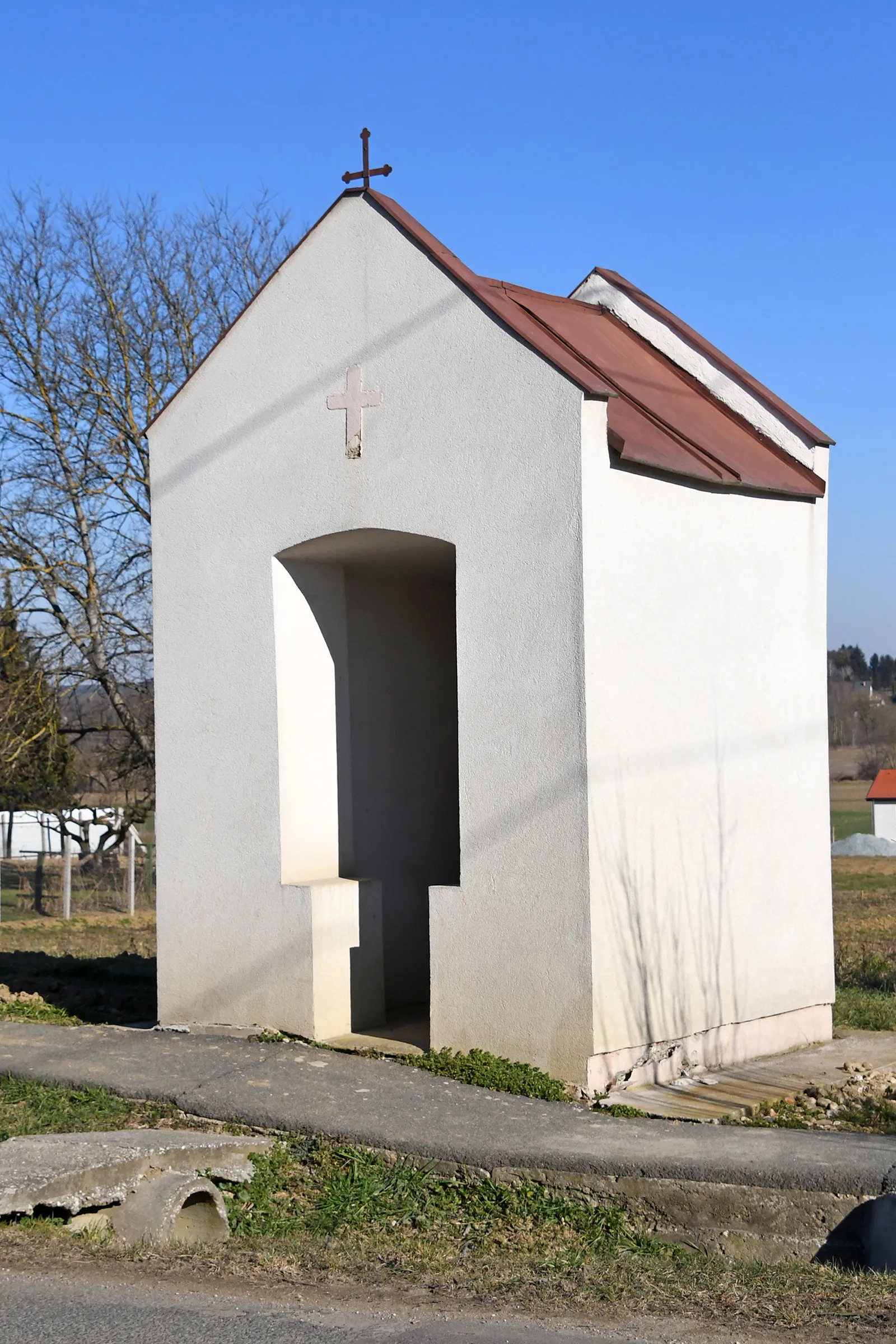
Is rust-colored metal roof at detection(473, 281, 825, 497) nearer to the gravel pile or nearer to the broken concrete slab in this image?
the broken concrete slab

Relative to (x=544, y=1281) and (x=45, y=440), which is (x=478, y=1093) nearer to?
(x=544, y=1281)

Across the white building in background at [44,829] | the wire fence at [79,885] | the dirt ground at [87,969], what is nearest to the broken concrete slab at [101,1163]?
the dirt ground at [87,969]

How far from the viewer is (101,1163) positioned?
577 cm

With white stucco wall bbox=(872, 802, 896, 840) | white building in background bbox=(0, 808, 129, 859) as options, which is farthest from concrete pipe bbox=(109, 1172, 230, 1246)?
white stucco wall bbox=(872, 802, 896, 840)

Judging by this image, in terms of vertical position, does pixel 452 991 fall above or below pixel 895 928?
above

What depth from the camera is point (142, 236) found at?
24.6 meters

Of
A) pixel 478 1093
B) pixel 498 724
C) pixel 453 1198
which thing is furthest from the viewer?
pixel 498 724

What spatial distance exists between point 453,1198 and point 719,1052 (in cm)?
302

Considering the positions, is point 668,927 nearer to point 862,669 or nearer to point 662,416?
point 662,416

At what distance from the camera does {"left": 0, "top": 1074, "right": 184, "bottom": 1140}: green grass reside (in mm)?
6859

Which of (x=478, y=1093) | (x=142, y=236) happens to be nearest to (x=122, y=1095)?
(x=478, y=1093)

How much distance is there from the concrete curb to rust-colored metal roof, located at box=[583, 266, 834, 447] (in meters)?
5.23

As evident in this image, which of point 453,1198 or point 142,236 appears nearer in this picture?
point 453,1198

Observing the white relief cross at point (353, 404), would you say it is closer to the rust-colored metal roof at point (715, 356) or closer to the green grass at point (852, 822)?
the rust-colored metal roof at point (715, 356)
